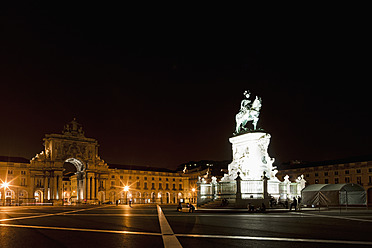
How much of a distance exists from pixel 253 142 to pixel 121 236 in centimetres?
2409

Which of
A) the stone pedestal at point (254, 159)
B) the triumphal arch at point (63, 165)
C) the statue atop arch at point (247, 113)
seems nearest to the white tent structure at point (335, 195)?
the stone pedestal at point (254, 159)

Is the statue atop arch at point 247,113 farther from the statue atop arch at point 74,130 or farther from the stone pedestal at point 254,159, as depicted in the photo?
the statue atop arch at point 74,130

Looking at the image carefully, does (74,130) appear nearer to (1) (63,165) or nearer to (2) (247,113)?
(1) (63,165)

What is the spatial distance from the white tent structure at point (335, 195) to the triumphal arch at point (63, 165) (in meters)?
55.1

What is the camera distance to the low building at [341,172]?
7700 centimetres

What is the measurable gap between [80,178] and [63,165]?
528 cm

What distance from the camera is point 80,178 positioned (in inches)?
3688

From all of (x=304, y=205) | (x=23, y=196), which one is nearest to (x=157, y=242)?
(x=304, y=205)

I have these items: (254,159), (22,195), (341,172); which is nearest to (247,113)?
(254,159)

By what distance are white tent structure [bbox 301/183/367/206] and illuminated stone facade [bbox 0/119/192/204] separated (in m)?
45.3

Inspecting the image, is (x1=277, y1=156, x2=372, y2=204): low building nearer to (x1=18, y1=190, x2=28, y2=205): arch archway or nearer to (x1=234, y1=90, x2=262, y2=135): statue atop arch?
(x1=234, y1=90, x2=262, y2=135): statue atop arch

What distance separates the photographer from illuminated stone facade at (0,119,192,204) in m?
81.7

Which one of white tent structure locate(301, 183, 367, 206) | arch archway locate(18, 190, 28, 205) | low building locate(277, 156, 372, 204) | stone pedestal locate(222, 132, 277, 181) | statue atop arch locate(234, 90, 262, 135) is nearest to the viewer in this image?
stone pedestal locate(222, 132, 277, 181)

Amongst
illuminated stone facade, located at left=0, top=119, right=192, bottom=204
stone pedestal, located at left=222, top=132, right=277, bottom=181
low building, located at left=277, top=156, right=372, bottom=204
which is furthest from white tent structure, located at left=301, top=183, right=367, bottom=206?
illuminated stone facade, located at left=0, top=119, right=192, bottom=204
